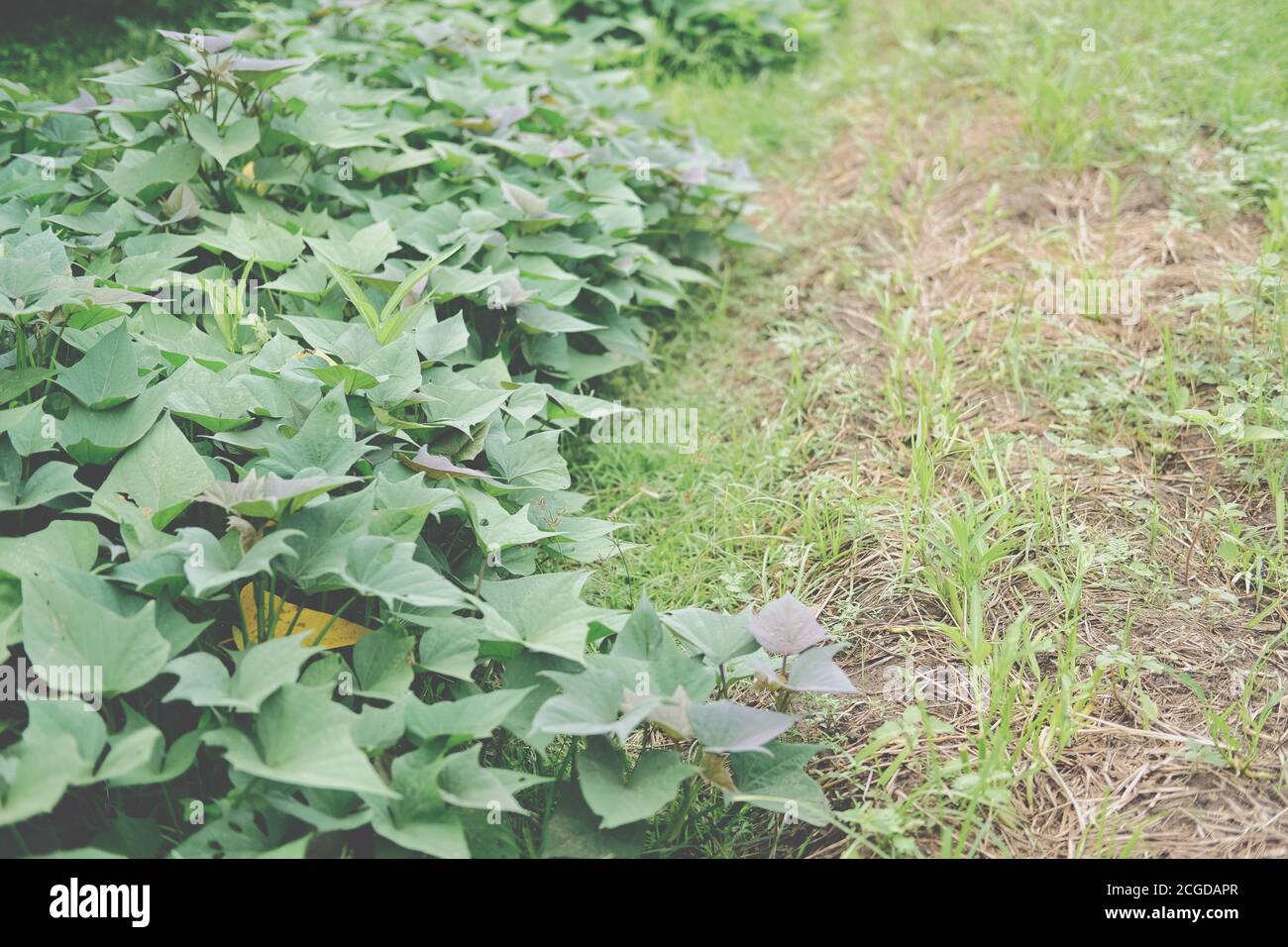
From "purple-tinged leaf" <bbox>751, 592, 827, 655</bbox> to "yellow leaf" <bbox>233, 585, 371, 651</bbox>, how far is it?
702mm

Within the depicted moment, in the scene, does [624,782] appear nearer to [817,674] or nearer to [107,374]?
[817,674]

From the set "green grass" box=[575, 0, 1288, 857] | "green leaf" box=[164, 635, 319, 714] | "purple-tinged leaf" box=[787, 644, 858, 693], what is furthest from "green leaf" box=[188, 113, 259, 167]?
"purple-tinged leaf" box=[787, 644, 858, 693]

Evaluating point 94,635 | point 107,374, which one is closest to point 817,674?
point 94,635

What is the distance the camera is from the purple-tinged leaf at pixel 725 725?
1579 millimetres

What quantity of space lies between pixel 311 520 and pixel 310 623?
0.68 ft

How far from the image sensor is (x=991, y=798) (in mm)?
1687

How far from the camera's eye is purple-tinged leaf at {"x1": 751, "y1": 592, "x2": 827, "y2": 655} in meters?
1.78

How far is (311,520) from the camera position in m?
1.69

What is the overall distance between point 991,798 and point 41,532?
1.66 metres

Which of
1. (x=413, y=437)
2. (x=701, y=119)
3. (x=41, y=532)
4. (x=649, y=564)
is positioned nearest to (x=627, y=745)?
(x=649, y=564)

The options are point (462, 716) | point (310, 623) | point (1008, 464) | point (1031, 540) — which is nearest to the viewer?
point (462, 716)

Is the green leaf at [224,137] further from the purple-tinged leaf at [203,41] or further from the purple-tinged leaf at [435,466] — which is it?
the purple-tinged leaf at [435,466]

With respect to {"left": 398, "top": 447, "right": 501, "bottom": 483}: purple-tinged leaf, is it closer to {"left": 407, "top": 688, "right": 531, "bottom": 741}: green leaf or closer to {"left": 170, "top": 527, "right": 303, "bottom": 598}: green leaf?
{"left": 170, "top": 527, "right": 303, "bottom": 598}: green leaf
